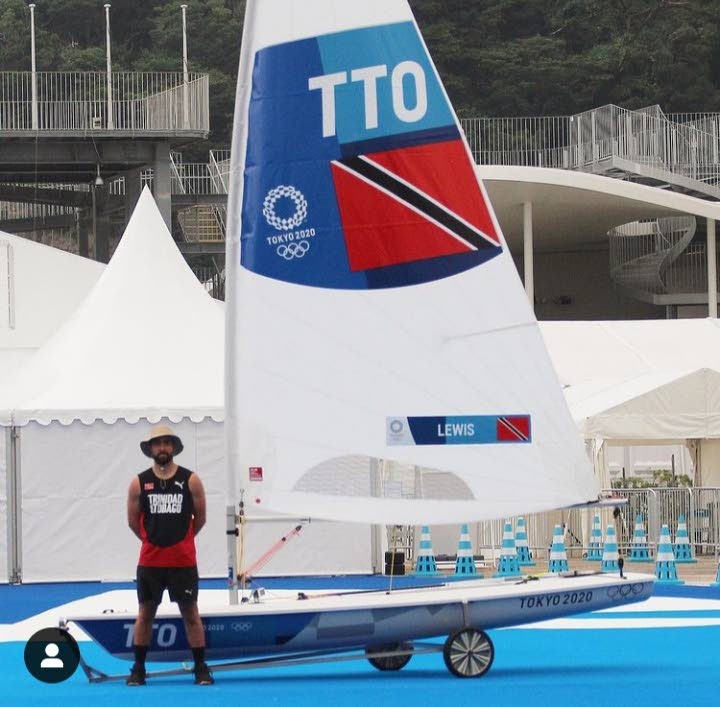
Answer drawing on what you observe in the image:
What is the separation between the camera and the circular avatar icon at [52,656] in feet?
37.6

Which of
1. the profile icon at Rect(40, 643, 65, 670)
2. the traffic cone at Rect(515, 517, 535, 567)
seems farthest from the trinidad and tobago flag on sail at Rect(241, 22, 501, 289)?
the traffic cone at Rect(515, 517, 535, 567)

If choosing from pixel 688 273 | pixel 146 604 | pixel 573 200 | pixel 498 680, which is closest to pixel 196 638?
pixel 146 604

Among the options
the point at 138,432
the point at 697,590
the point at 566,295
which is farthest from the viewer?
the point at 566,295

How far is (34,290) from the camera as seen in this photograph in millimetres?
30047

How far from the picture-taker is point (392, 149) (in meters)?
12.3

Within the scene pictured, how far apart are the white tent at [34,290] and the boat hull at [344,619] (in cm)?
1733

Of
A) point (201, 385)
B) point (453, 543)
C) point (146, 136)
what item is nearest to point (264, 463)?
point (201, 385)

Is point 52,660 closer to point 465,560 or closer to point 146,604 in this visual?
point 146,604

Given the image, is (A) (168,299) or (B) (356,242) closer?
(B) (356,242)

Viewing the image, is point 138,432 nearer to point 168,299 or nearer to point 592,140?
point 168,299

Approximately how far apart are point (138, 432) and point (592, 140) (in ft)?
109

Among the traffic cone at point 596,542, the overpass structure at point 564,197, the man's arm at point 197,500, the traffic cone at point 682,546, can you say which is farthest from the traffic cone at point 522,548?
the overpass structure at point 564,197

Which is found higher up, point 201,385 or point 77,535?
point 201,385

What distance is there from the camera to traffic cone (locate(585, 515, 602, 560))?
944 inches
